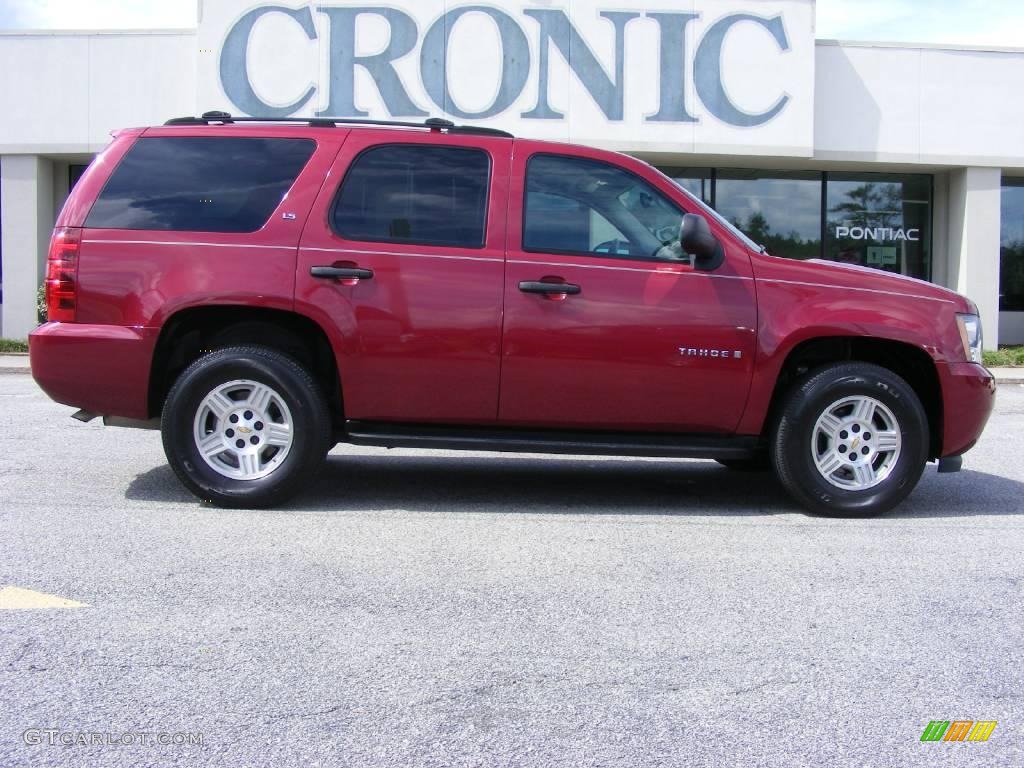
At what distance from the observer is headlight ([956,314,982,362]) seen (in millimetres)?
5602

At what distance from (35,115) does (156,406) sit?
14.6 meters

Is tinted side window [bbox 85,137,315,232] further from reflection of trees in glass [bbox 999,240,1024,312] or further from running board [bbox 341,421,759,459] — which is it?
reflection of trees in glass [bbox 999,240,1024,312]

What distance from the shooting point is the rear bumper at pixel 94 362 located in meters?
5.30

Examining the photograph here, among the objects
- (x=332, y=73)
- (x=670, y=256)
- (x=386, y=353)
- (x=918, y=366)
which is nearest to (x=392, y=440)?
(x=386, y=353)

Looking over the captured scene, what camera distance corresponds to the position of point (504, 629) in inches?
145

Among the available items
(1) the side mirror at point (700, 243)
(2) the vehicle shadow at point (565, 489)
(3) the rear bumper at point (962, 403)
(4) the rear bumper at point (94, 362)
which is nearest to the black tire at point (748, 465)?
(2) the vehicle shadow at point (565, 489)

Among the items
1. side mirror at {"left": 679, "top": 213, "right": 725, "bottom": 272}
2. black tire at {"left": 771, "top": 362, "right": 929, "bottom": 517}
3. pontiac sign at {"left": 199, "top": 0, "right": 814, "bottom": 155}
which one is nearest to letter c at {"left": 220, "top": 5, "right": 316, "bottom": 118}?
pontiac sign at {"left": 199, "top": 0, "right": 814, "bottom": 155}

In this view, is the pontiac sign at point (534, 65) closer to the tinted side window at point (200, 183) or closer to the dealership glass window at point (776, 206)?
the dealership glass window at point (776, 206)

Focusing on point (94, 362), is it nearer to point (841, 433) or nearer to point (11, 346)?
point (841, 433)

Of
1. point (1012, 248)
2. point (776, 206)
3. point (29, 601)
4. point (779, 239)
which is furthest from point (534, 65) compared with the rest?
point (29, 601)

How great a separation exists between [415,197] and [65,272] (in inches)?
75.3

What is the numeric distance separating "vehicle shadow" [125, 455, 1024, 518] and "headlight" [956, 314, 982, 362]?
3.09 feet

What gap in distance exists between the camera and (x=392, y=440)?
5.43 meters

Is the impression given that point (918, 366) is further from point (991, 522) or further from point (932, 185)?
point (932, 185)
